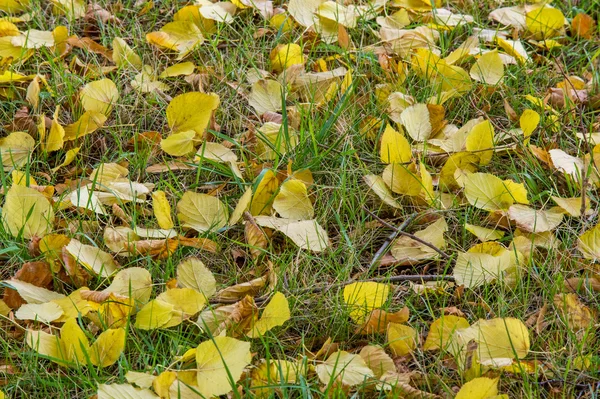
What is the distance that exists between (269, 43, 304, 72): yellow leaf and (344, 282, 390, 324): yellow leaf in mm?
909

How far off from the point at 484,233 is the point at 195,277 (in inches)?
26.4

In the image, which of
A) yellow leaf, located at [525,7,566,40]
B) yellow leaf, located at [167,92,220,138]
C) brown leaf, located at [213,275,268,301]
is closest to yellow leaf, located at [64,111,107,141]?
yellow leaf, located at [167,92,220,138]

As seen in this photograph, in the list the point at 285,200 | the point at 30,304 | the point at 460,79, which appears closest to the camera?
the point at 30,304

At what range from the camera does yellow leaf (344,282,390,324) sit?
155 centimetres

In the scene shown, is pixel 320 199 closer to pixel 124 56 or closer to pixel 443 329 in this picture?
pixel 443 329

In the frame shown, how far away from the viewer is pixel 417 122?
200 centimetres

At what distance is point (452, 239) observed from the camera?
5.78ft

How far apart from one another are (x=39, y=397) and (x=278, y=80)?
3.76 feet

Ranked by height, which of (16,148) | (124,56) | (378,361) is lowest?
(378,361)

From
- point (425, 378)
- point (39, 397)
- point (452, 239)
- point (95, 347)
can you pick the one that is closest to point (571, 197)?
point (452, 239)

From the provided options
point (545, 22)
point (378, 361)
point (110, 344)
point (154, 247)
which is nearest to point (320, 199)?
point (154, 247)

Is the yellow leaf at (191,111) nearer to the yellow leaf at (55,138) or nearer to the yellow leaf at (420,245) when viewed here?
the yellow leaf at (55,138)

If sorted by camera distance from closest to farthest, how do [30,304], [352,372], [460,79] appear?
1. [352,372]
2. [30,304]
3. [460,79]

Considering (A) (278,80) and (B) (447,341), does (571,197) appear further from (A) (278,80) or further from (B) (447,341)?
(A) (278,80)
